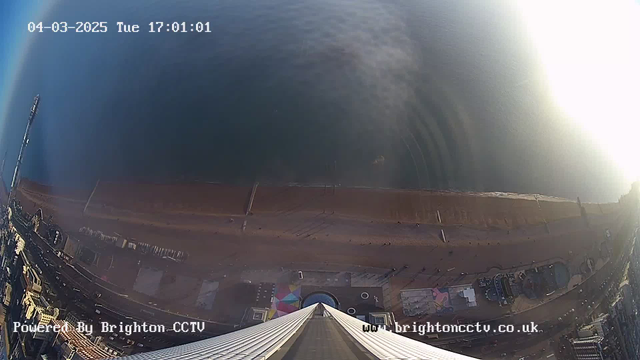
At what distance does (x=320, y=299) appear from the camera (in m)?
12.7

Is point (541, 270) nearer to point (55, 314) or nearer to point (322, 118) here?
point (322, 118)

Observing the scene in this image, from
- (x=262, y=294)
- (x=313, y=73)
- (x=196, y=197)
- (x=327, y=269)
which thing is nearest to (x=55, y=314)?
(x=196, y=197)

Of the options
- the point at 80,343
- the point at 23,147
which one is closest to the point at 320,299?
the point at 80,343

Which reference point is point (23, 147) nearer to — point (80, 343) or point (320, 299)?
point (80, 343)

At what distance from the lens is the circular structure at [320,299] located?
41.4 feet

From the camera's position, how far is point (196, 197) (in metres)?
14.9

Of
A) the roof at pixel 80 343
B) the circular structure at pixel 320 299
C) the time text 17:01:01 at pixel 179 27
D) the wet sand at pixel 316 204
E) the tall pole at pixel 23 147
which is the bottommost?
the roof at pixel 80 343

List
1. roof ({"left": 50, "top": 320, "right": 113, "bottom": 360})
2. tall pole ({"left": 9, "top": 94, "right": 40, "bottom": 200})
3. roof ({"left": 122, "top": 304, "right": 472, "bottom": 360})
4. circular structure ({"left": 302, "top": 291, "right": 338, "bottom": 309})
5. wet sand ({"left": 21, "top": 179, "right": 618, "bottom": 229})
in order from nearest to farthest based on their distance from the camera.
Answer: roof ({"left": 122, "top": 304, "right": 472, "bottom": 360}), roof ({"left": 50, "top": 320, "right": 113, "bottom": 360}), circular structure ({"left": 302, "top": 291, "right": 338, "bottom": 309}), wet sand ({"left": 21, "top": 179, "right": 618, "bottom": 229}), tall pole ({"left": 9, "top": 94, "right": 40, "bottom": 200})

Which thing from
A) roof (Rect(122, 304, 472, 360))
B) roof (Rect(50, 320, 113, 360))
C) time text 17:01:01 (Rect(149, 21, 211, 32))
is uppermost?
time text 17:01:01 (Rect(149, 21, 211, 32))

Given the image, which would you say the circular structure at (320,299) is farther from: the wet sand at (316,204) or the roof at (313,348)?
the roof at (313,348)

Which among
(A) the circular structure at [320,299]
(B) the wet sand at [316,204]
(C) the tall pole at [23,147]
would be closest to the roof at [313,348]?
(A) the circular structure at [320,299]

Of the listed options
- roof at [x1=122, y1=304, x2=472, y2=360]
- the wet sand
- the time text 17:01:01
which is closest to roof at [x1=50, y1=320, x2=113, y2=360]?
the wet sand

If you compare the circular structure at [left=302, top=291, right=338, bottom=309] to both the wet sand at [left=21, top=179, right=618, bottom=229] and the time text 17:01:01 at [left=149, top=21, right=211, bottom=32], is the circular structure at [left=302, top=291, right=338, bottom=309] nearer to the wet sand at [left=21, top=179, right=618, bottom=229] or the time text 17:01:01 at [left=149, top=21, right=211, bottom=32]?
the wet sand at [left=21, top=179, right=618, bottom=229]

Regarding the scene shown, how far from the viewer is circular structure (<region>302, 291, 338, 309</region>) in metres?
12.6
